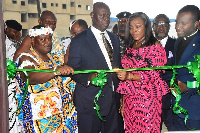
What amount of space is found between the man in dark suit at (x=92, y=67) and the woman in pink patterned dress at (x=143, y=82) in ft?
0.87

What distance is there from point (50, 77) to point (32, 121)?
61 centimetres

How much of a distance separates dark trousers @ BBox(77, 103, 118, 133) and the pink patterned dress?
0.44m

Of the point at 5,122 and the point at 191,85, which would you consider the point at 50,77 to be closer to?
the point at 5,122

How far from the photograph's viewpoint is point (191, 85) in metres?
2.58

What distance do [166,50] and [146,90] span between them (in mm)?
1338

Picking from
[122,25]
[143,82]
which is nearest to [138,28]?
[143,82]

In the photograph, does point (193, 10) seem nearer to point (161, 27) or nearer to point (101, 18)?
point (101, 18)

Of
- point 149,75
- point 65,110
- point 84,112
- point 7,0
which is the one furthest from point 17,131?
point 7,0

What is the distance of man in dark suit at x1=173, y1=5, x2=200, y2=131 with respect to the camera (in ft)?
8.99

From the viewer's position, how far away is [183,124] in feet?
9.71

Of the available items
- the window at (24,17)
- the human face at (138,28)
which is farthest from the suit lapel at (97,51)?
the window at (24,17)

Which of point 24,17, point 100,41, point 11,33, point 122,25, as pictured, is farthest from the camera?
point 24,17

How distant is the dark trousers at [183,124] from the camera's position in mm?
2768

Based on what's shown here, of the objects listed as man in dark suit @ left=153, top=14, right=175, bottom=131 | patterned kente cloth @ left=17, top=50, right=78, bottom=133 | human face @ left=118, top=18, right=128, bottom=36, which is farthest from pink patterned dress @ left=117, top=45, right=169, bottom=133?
human face @ left=118, top=18, right=128, bottom=36
